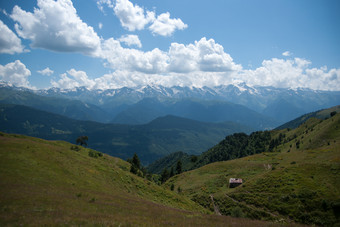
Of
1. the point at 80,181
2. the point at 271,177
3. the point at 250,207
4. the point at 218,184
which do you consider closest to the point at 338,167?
the point at 271,177

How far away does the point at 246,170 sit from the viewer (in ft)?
254

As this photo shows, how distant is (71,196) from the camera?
2344 centimetres

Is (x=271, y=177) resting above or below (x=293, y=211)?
above

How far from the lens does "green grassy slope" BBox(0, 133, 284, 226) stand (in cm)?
1570

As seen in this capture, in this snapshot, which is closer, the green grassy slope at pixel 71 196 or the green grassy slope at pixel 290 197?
the green grassy slope at pixel 71 196

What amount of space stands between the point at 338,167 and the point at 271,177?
552 inches

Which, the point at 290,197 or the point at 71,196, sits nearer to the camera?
the point at 71,196

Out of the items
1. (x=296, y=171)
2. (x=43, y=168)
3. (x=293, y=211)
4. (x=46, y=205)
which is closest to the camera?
(x=46, y=205)

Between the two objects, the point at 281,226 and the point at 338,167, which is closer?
the point at 281,226

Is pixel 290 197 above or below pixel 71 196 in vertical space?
above

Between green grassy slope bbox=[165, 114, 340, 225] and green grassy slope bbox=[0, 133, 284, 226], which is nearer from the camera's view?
green grassy slope bbox=[0, 133, 284, 226]

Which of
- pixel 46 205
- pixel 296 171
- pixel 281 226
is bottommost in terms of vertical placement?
pixel 46 205

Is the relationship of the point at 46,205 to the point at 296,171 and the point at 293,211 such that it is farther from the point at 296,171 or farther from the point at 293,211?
the point at 296,171

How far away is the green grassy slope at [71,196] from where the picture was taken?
1570 cm
